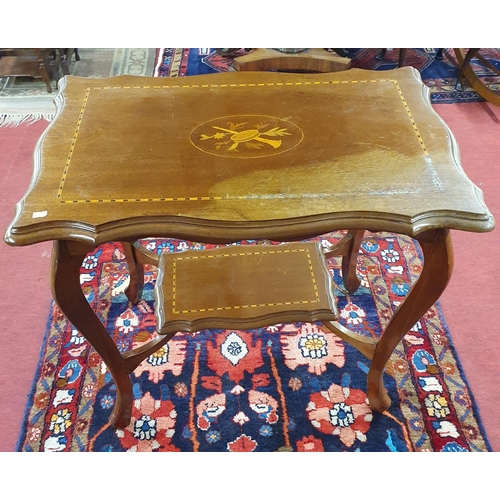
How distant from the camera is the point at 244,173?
1.30 m

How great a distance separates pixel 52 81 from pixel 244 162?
253 centimetres

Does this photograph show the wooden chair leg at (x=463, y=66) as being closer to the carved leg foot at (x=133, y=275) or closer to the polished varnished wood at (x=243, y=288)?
the polished varnished wood at (x=243, y=288)

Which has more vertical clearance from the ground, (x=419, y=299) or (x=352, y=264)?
(x=419, y=299)

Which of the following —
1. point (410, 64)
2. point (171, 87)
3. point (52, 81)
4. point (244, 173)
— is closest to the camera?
point (244, 173)

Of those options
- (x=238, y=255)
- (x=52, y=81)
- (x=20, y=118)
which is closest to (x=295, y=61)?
(x=52, y=81)

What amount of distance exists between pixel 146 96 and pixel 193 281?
1.95 feet

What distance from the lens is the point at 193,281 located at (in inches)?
68.1

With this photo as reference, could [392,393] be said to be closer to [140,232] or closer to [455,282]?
[455,282]

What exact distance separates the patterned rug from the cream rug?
168 mm

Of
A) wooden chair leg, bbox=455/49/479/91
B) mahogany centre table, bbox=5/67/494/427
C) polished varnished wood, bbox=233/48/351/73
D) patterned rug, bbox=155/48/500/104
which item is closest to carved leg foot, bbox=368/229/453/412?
mahogany centre table, bbox=5/67/494/427

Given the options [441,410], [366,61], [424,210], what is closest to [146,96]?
[424,210]

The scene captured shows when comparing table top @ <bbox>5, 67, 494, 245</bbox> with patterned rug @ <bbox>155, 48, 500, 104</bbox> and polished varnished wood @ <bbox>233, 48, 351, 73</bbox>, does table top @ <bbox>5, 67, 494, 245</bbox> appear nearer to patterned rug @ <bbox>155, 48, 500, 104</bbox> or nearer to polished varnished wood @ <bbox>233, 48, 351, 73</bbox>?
polished varnished wood @ <bbox>233, 48, 351, 73</bbox>

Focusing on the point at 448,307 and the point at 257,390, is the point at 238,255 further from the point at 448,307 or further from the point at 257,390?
the point at 448,307

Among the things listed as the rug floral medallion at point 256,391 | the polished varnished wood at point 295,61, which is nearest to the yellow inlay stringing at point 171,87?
the rug floral medallion at point 256,391
